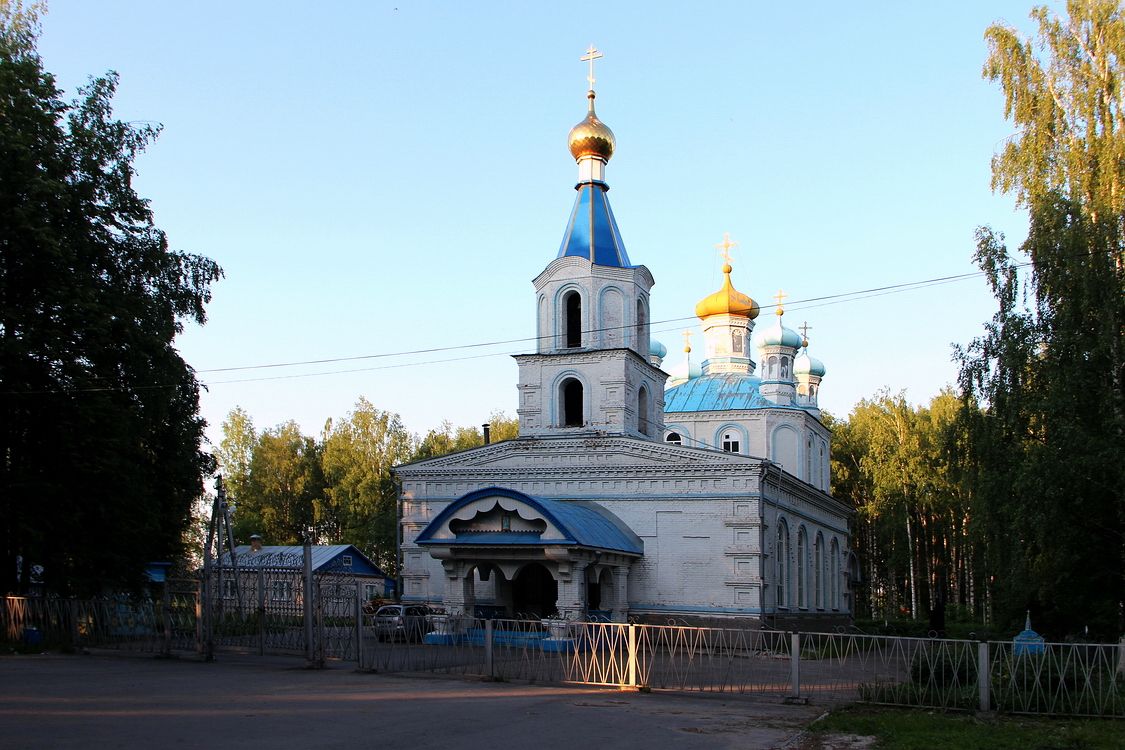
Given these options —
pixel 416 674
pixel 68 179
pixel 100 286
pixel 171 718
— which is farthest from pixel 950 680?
pixel 68 179

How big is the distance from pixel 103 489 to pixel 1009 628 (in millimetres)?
22320

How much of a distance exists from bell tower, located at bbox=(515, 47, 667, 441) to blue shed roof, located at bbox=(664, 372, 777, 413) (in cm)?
897

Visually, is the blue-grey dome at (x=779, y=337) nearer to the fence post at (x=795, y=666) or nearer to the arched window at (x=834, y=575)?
the arched window at (x=834, y=575)

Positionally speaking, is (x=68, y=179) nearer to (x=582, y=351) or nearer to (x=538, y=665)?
(x=582, y=351)

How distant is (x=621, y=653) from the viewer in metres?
16.5

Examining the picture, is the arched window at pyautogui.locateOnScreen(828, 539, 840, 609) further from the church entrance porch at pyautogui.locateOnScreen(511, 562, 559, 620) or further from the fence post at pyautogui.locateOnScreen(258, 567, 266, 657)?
the fence post at pyautogui.locateOnScreen(258, 567, 266, 657)

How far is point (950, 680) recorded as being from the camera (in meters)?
14.6

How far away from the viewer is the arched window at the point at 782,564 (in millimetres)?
30422

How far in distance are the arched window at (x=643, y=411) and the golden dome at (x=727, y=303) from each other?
12271mm

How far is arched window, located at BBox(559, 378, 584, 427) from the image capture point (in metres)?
30.1

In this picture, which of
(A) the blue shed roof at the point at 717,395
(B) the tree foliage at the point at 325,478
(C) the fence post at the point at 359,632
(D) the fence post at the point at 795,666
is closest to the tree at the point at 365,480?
(B) the tree foliage at the point at 325,478

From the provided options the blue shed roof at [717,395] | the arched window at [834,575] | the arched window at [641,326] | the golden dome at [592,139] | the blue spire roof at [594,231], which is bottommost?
the arched window at [834,575]

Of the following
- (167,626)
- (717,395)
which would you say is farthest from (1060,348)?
(717,395)

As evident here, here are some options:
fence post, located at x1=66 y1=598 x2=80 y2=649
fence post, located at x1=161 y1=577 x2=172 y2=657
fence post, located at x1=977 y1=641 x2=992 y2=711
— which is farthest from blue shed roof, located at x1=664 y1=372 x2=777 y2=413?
fence post, located at x1=977 y1=641 x2=992 y2=711
